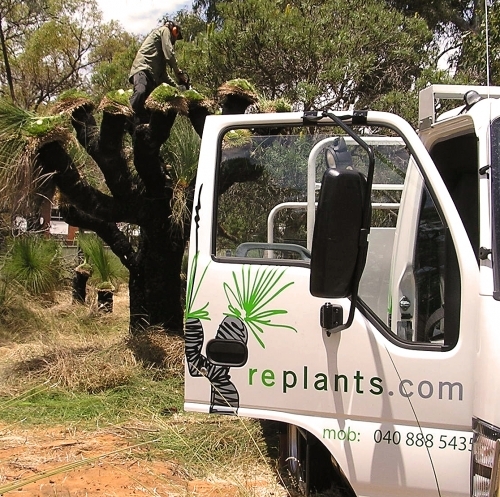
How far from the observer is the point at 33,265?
10.5 metres

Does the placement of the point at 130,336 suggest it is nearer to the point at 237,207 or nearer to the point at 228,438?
the point at 228,438

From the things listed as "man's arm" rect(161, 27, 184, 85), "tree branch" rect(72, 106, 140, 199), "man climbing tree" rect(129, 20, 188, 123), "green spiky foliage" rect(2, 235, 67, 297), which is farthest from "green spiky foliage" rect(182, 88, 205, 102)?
"green spiky foliage" rect(2, 235, 67, 297)

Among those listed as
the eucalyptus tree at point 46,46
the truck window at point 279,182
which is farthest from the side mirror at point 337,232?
the eucalyptus tree at point 46,46

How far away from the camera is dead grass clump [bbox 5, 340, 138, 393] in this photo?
5836 millimetres

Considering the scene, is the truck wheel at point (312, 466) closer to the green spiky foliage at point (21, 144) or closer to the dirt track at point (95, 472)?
the dirt track at point (95, 472)

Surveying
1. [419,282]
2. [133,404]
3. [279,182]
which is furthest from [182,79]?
[419,282]

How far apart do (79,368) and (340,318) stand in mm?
4038

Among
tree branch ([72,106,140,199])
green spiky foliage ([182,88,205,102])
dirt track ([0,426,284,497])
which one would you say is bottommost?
dirt track ([0,426,284,497])

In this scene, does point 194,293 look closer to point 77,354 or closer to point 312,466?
point 312,466

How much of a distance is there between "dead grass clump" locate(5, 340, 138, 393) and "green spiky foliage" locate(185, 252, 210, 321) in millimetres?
3162

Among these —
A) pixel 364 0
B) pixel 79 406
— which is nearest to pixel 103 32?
pixel 364 0

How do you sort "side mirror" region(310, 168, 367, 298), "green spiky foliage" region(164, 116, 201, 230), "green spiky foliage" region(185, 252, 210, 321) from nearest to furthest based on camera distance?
"side mirror" region(310, 168, 367, 298) < "green spiky foliage" region(185, 252, 210, 321) < "green spiky foliage" region(164, 116, 201, 230)

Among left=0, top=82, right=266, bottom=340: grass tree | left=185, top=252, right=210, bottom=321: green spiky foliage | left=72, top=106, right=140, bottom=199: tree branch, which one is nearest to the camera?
left=185, top=252, right=210, bottom=321: green spiky foliage

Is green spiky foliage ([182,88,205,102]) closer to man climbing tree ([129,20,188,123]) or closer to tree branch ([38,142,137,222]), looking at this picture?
man climbing tree ([129,20,188,123])
